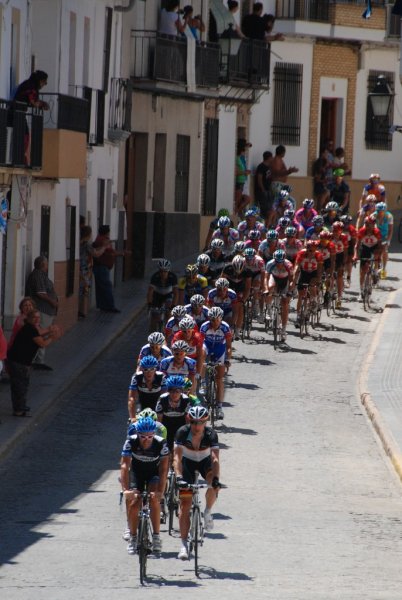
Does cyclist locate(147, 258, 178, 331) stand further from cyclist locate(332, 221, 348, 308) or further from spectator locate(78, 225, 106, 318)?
cyclist locate(332, 221, 348, 308)

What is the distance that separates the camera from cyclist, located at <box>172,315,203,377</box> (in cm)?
2177

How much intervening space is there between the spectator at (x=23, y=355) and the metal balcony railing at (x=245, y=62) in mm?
22530

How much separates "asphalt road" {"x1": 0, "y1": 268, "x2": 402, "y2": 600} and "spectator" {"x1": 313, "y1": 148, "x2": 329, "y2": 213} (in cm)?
2013

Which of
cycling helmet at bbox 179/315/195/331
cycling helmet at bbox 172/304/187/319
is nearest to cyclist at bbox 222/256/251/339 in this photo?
cycling helmet at bbox 172/304/187/319

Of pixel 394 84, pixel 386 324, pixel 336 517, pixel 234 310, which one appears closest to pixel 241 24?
pixel 394 84

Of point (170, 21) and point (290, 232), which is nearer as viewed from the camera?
point (290, 232)

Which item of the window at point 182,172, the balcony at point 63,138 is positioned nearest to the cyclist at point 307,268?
the balcony at point 63,138

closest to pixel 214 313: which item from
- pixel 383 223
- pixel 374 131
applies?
pixel 383 223

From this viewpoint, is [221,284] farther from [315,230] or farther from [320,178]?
[320,178]

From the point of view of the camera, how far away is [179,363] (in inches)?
784

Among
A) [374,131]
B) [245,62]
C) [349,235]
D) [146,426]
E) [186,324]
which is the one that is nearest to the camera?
[146,426]

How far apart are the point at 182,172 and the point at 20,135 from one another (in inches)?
684

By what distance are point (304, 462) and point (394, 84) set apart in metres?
32.7

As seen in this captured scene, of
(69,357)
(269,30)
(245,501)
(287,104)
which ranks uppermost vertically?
(269,30)
